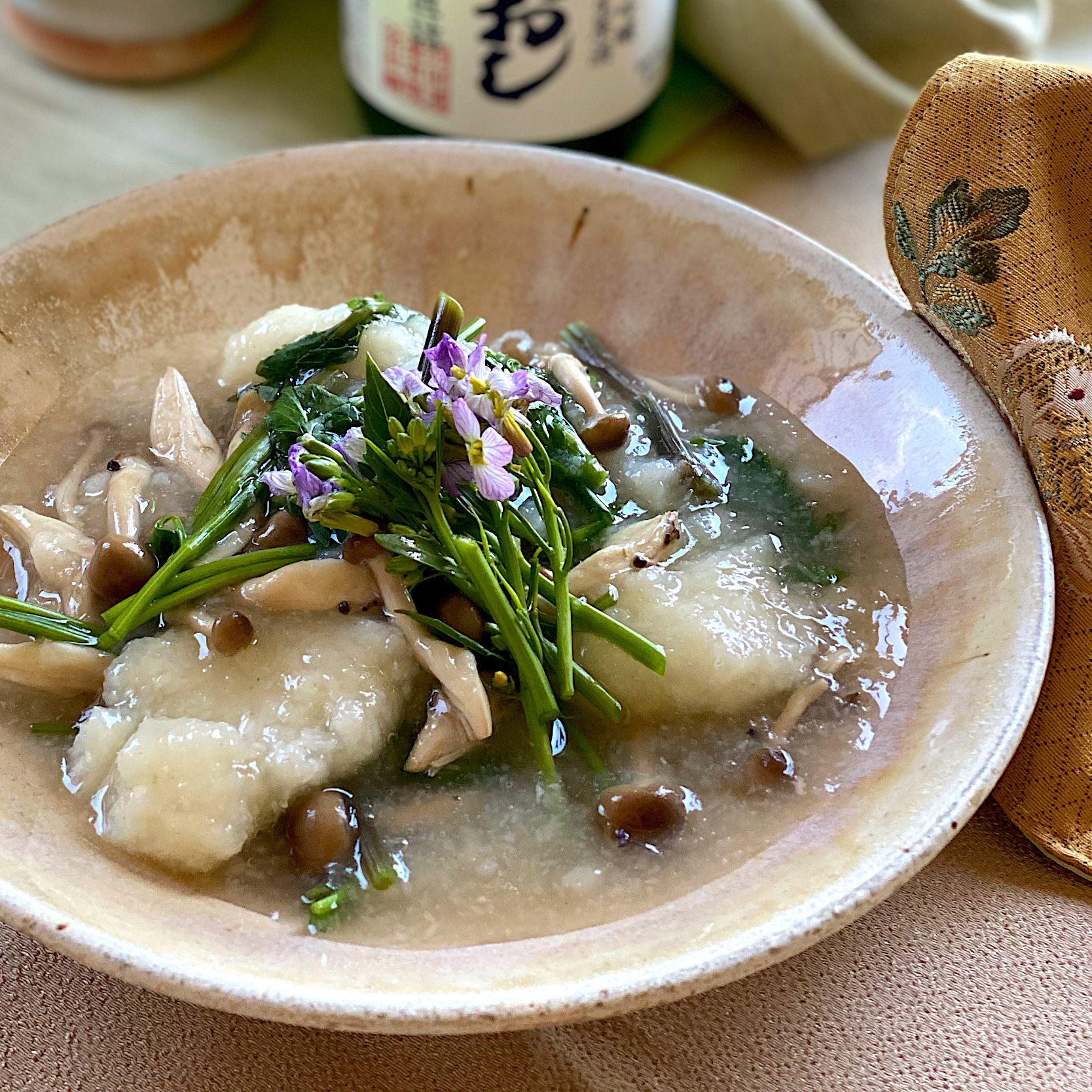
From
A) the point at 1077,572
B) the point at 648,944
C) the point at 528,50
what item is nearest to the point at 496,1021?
the point at 648,944

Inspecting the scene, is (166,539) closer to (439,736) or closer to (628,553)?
(439,736)

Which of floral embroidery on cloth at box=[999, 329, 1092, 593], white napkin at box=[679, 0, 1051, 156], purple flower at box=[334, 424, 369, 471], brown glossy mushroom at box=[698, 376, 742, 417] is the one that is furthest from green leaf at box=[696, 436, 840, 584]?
white napkin at box=[679, 0, 1051, 156]

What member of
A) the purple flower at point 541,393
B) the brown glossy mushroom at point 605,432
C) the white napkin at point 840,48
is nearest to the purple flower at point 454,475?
the purple flower at point 541,393

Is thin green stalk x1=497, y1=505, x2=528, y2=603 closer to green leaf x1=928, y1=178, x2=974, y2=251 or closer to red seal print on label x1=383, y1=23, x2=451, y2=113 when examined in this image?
green leaf x1=928, y1=178, x2=974, y2=251

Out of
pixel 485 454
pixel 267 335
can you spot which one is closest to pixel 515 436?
pixel 485 454

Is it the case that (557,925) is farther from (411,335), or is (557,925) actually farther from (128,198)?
(128,198)

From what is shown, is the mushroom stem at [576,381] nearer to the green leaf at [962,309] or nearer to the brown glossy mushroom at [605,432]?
the brown glossy mushroom at [605,432]
